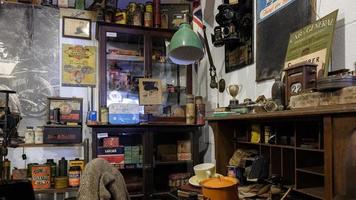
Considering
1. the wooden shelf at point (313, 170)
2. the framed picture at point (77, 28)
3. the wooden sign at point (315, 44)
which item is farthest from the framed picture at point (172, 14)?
the wooden shelf at point (313, 170)

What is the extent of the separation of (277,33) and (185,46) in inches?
27.6

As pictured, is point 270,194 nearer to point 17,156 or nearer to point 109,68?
point 109,68

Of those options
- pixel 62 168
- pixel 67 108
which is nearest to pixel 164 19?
pixel 67 108

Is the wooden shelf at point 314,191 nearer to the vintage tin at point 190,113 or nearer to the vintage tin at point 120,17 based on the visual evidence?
the vintage tin at point 190,113

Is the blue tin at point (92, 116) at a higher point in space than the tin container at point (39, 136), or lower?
higher

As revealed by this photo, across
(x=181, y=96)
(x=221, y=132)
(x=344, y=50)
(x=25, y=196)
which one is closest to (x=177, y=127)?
(x=181, y=96)

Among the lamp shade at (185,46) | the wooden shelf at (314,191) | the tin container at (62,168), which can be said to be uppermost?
the lamp shade at (185,46)

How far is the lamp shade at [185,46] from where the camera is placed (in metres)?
2.44

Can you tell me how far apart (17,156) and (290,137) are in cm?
263

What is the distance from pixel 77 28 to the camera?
3.39m

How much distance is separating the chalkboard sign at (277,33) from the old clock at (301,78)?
1.38 feet

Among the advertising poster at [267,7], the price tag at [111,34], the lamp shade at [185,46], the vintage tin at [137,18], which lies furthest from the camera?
the vintage tin at [137,18]

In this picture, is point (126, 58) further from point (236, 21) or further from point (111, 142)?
point (236, 21)

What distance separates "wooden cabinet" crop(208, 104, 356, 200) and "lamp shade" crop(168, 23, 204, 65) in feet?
2.02
